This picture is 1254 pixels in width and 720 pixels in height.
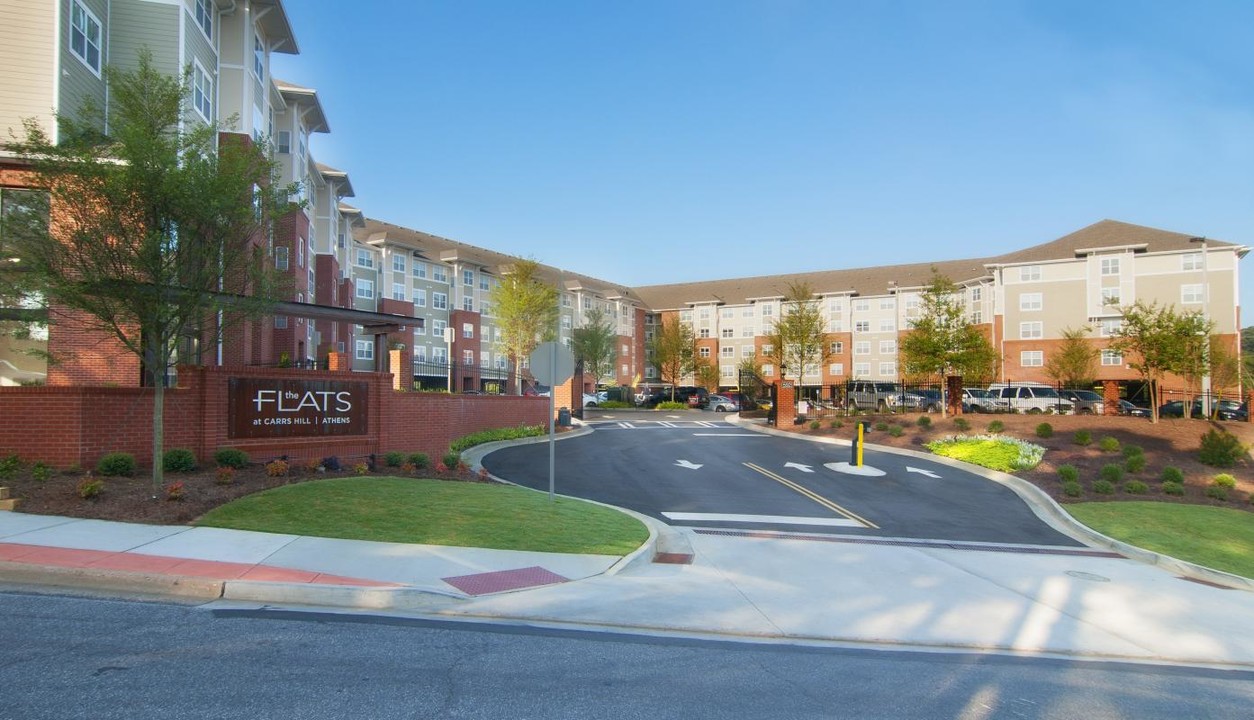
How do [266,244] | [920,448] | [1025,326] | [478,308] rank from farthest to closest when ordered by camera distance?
[478,308] < [1025,326] < [920,448] < [266,244]

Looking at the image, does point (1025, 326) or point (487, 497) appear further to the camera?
point (1025, 326)

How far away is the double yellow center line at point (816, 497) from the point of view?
46.6 feet

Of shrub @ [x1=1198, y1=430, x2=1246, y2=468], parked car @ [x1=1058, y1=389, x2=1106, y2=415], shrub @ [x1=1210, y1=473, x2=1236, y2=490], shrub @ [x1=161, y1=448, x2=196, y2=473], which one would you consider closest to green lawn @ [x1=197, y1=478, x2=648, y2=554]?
shrub @ [x1=161, y1=448, x2=196, y2=473]

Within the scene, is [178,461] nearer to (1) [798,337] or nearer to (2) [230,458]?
(2) [230,458]

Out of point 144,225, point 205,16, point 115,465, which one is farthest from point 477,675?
point 205,16

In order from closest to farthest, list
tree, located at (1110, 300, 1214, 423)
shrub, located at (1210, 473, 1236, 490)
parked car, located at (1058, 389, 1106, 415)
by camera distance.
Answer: shrub, located at (1210, 473, 1236, 490) < tree, located at (1110, 300, 1214, 423) < parked car, located at (1058, 389, 1106, 415)

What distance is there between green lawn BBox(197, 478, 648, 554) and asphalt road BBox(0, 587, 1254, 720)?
10.1ft

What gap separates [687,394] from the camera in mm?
63938

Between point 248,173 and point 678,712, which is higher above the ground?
point 248,173

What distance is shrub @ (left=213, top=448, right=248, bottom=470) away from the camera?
41.1ft

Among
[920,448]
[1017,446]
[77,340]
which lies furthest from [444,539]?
[920,448]

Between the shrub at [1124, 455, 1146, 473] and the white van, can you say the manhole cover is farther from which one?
the white van

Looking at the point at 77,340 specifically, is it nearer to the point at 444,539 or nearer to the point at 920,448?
the point at 444,539

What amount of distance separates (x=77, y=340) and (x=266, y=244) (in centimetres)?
552
